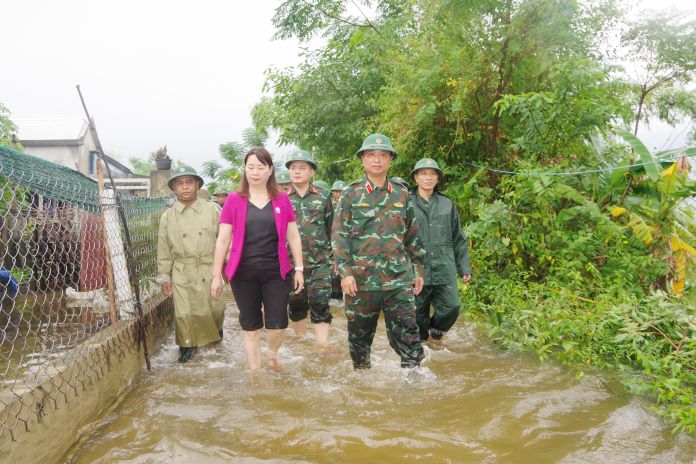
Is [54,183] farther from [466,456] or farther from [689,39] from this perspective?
[689,39]

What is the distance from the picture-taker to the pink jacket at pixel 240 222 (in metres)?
4.00

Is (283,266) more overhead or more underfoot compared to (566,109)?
more underfoot

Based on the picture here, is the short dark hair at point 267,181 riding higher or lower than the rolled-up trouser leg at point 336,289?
higher

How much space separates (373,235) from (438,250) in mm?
1293

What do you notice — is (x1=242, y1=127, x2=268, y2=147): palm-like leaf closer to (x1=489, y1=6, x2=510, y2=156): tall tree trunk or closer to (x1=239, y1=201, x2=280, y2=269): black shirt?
(x1=489, y1=6, x2=510, y2=156): tall tree trunk

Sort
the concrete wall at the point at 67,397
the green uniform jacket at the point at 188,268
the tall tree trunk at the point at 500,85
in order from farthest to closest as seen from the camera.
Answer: the tall tree trunk at the point at 500,85 < the green uniform jacket at the point at 188,268 < the concrete wall at the point at 67,397

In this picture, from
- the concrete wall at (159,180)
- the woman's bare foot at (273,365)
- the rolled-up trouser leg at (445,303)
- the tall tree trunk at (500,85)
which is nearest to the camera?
the woman's bare foot at (273,365)

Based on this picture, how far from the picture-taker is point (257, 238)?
13.3 ft

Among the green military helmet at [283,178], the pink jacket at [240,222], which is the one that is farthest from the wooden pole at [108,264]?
the green military helmet at [283,178]

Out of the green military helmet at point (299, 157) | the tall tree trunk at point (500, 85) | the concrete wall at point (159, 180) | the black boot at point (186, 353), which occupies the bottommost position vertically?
the black boot at point (186, 353)

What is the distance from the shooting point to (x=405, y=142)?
27.0 ft

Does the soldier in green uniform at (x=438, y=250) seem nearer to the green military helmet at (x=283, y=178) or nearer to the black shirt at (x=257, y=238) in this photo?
the black shirt at (x=257, y=238)

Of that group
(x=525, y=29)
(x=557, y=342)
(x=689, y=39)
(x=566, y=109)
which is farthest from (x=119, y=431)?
(x=689, y=39)

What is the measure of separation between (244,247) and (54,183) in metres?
1.44
